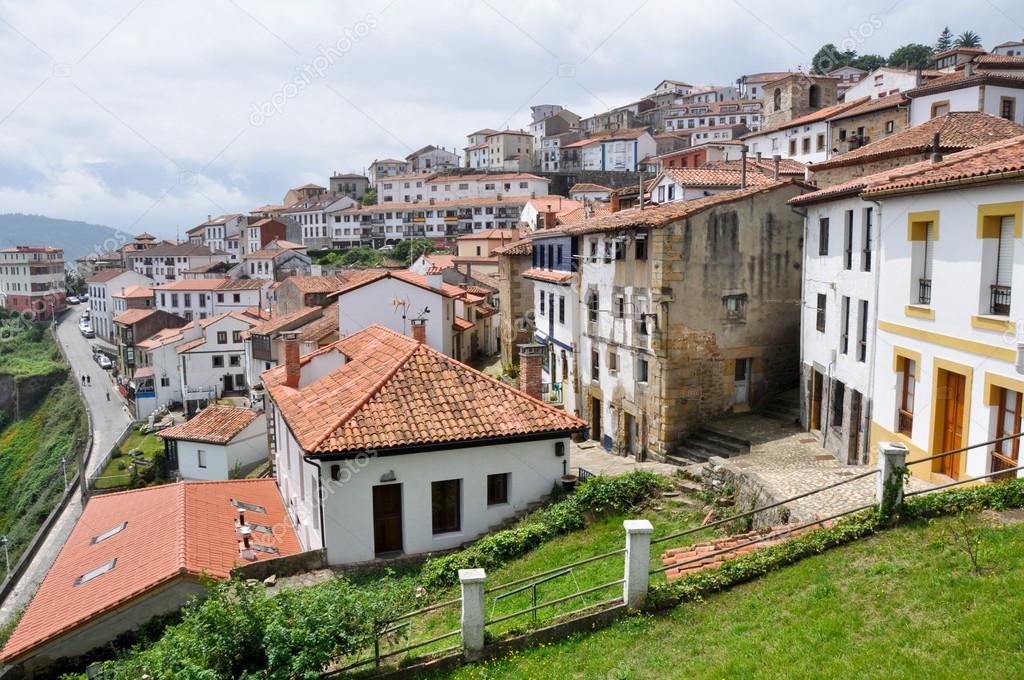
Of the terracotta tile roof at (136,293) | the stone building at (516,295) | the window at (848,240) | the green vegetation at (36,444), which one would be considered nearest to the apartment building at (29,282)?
the green vegetation at (36,444)

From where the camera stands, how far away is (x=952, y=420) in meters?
14.2

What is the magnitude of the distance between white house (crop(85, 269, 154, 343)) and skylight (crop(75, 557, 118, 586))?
267 feet

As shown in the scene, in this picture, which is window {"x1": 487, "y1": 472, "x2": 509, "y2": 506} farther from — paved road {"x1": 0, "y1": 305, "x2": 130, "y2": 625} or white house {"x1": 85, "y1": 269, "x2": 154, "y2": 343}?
white house {"x1": 85, "y1": 269, "x2": 154, "y2": 343}

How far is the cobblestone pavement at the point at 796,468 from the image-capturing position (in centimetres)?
1364

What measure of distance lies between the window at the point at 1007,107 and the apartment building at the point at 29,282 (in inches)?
4600

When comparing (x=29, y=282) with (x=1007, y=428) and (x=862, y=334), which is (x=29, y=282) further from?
(x=1007, y=428)

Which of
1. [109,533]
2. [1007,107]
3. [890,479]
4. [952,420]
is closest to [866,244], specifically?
[952,420]

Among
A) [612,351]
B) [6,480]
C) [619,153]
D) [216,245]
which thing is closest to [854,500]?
[612,351]

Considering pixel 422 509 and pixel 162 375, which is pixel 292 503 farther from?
pixel 162 375

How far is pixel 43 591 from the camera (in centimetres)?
1622

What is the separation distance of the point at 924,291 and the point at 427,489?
438 inches

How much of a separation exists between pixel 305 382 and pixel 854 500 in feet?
47.7

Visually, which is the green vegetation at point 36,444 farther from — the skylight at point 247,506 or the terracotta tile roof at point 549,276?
the terracotta tile roof at point 549,276

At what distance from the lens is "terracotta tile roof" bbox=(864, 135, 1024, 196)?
484 inches
